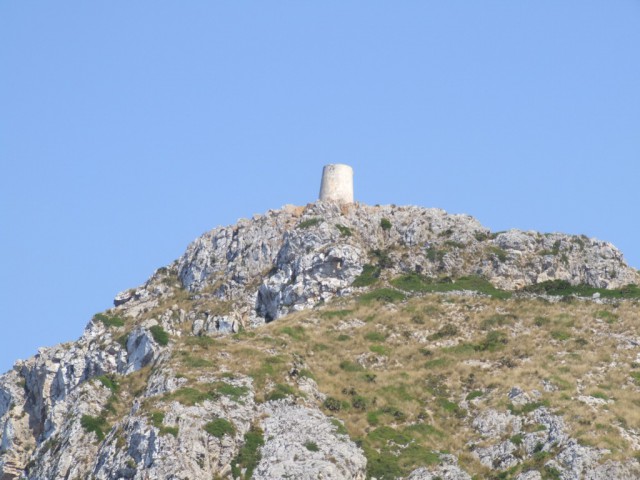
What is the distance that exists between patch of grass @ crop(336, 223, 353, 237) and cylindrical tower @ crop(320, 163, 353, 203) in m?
8.69

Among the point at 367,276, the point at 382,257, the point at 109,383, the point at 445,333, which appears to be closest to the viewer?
the point at 109,383

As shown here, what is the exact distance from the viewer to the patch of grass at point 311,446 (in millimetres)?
72375

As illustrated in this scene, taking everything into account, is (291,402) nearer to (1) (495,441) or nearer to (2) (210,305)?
(1) (495,441)

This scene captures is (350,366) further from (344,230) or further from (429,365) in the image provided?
(344,230)

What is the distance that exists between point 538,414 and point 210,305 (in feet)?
137

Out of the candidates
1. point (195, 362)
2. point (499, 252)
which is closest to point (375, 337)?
point (195, 362)

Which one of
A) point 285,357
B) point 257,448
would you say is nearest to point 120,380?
point 285,357

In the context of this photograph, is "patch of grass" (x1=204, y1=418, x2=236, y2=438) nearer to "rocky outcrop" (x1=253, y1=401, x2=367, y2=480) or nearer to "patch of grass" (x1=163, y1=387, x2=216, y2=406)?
"patch of grass" (x1=163, y1=387, x2=216, y2=406)

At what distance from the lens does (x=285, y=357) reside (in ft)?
279

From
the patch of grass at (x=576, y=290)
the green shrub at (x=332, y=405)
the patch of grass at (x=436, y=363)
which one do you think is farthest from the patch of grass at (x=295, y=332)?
the patch of grass at (x=576, y=290)

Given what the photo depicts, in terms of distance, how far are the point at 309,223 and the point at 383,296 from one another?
1535 cm

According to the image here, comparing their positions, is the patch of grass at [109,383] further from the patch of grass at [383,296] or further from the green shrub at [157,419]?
the patch of grass at [383,296]

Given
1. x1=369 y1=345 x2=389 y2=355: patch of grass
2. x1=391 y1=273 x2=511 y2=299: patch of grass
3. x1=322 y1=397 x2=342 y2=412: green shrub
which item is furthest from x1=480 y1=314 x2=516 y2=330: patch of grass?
x1=322 y1=397 x2=342 y2=412: green shrub

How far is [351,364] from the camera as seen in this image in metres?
88.6
